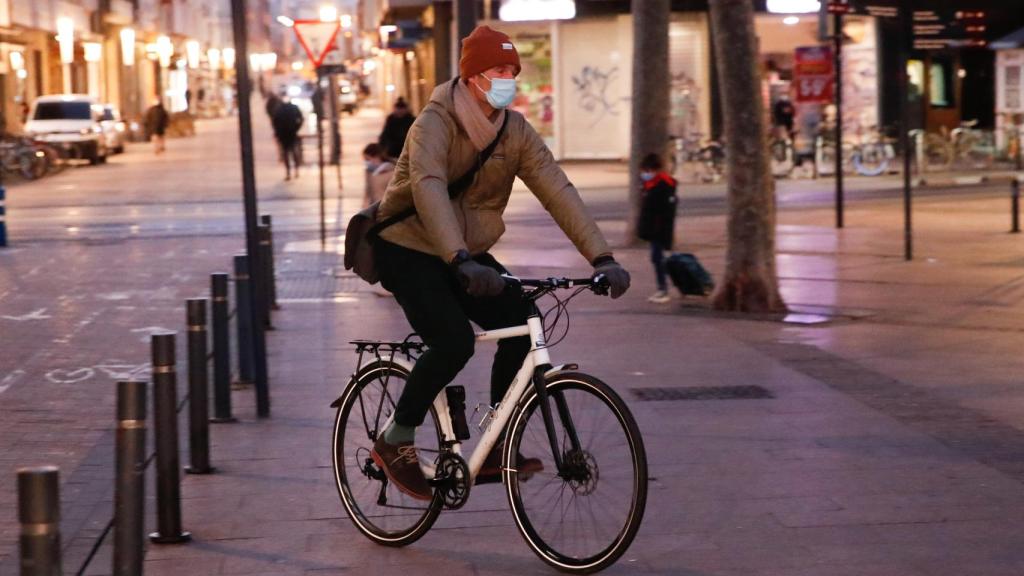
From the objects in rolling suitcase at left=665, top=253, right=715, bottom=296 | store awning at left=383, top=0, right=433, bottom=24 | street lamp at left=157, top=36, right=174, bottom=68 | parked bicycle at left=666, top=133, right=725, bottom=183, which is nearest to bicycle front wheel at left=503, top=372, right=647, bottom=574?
rolling suitcase at left=665, top=253, right=715, bottom=296

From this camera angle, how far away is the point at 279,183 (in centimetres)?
3278

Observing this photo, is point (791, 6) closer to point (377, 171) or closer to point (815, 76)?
point (815, 76)

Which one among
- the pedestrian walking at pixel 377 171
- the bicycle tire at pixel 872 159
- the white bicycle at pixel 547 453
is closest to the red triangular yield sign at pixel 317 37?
the pedestrian walking at pixel 377 171

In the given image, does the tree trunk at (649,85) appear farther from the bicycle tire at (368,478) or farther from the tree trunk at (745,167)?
the bicycle tire at (368,478)

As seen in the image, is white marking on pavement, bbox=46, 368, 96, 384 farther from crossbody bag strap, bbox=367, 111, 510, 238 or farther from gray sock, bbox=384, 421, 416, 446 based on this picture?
crossbody bag strap, bbox=367, 111, 510, 238

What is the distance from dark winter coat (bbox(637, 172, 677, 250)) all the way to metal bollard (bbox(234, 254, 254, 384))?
4.66 metres

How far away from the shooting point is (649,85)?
62.2 feet

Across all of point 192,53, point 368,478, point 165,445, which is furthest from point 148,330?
point 192,53

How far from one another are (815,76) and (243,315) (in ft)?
47.5

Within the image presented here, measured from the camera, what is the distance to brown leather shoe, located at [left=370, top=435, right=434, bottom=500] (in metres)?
6.03

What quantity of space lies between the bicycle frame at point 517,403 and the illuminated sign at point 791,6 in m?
30.2

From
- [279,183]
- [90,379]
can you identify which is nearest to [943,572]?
[90,379]

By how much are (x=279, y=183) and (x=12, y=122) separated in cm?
1781

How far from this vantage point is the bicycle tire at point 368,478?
612cm
